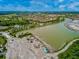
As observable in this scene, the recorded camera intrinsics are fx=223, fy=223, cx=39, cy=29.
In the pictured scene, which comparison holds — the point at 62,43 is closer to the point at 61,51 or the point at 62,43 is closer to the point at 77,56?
the point at 61,51

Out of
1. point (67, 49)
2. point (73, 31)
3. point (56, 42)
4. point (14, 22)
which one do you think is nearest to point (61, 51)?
point (67, 49)

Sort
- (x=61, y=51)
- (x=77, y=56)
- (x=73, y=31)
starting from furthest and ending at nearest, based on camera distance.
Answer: (x=73, y=31) < (x=61, y=51) < (x=77, y=56)

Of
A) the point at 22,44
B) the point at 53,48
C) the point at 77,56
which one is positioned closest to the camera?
the point at 77,56

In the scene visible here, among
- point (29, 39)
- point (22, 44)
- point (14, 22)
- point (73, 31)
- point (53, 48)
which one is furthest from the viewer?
point (14, 22)

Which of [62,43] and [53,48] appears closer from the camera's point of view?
[53,48]

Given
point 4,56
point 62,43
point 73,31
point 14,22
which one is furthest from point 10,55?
point 14,22

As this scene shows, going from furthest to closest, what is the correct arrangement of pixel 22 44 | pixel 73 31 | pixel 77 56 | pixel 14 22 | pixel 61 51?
pixel 14 22, pixel 73 31, pixel 22 44, pixel 61 51, pixel 77 56

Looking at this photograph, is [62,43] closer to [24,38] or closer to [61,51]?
[61,51]

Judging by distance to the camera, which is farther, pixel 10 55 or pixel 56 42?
pixel 56 42
